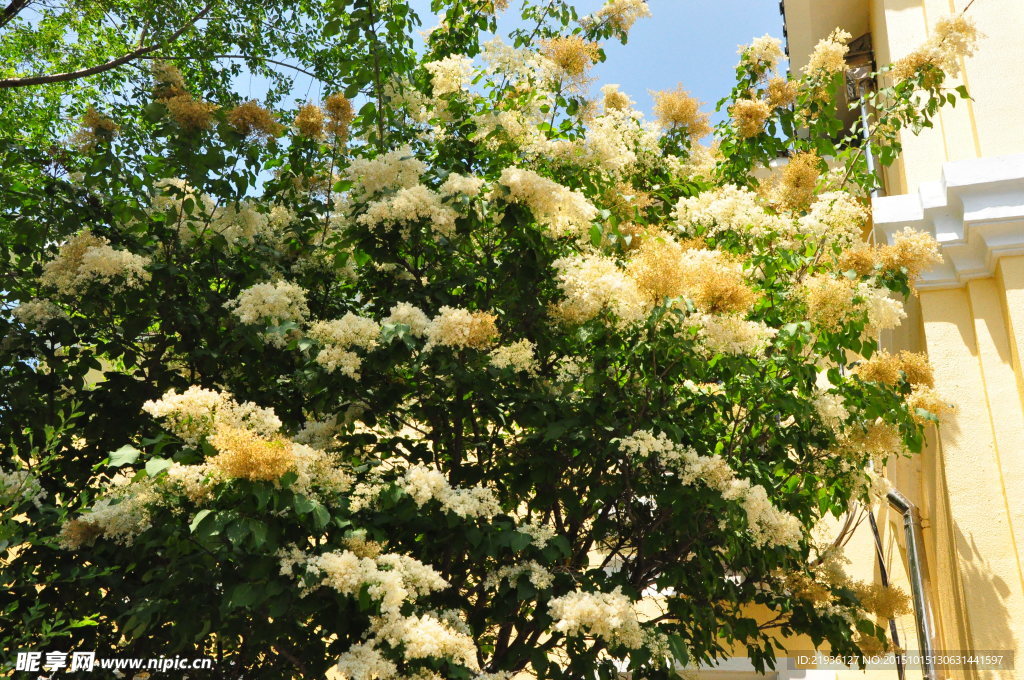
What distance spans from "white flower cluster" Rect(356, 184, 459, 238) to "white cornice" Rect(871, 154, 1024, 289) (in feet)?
11.3

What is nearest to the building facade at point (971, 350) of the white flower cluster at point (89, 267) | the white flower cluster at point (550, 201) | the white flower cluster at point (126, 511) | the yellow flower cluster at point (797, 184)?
the yellow flower cluster at point (797, 184)

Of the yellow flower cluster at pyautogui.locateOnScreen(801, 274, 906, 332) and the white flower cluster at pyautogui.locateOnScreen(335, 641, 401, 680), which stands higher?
the yellow flower cluster at pyautogui.locateOnScreen(801, 274, 906, 332)

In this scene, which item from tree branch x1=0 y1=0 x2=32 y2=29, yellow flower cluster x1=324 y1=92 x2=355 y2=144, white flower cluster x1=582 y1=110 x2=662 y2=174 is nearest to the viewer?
white flower cluster x1=582 y1=110 x2=662 y2=174

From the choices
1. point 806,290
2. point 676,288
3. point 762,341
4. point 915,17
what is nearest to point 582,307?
point 676,288

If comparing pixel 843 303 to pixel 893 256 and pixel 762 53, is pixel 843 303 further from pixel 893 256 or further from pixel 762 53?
pixel 762 53

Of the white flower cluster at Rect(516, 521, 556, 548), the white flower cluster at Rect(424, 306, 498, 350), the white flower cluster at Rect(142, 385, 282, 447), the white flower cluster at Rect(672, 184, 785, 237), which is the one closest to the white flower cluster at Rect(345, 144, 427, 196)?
the white flower cluster at Rect(424, 306, 498, 350)

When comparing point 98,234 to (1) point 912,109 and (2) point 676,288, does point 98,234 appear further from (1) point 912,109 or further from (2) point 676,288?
(1) point 912,109

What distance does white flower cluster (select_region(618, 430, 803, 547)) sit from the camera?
3217 millimetres

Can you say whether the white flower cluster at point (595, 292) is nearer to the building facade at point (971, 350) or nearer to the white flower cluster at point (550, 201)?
the white flower cluster at point (550, 201)

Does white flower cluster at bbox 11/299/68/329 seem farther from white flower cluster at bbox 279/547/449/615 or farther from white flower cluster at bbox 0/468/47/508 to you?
white flower cluster at bbox 279/547/449/615

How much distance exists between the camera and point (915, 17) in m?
6.82

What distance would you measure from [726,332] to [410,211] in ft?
4.56

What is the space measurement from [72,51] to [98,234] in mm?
4577

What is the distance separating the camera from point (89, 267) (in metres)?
3.74
